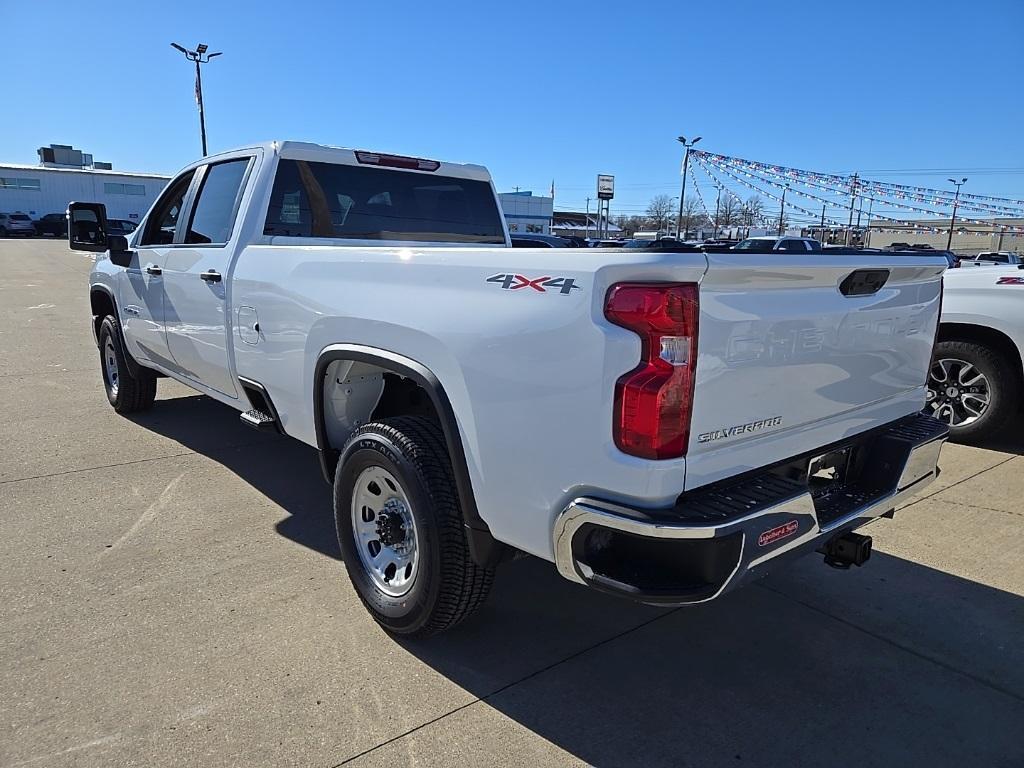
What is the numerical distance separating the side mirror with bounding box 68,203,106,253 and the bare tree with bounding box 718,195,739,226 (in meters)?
76.5

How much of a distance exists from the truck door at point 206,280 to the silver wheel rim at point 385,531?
1.45 m

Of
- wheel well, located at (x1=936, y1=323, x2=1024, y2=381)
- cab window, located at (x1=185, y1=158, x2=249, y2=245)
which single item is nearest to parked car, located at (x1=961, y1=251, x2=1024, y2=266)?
wheel well, located at (x1=936, y1=323, x2=1024, y2=381)

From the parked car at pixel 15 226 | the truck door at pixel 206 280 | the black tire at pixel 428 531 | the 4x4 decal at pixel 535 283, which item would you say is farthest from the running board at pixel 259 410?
the parked car at pixel 15 226

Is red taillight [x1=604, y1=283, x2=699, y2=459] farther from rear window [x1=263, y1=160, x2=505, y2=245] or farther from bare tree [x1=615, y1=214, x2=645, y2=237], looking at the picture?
bare tree [x1=615, y1=214, x2=645, y2=237]

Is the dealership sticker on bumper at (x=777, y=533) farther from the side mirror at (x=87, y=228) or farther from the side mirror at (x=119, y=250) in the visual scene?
the side mirror at (x=87, y=228)

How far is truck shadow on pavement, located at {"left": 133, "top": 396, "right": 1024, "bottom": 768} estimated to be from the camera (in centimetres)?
239

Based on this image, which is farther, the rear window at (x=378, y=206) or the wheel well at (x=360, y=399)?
the rear window at (x=378, y=206)

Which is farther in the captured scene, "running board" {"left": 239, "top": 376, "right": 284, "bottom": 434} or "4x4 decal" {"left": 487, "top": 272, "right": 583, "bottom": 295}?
"running board" {"left": 239, "top": 376, "right": 284, "bottom": 434}

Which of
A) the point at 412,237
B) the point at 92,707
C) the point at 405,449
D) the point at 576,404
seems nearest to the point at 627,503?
the point at 576,404

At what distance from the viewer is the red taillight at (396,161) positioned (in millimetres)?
4469

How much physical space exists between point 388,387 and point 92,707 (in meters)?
1.67

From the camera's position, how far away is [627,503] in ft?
6.79

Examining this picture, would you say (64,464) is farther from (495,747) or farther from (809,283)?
(809,283)

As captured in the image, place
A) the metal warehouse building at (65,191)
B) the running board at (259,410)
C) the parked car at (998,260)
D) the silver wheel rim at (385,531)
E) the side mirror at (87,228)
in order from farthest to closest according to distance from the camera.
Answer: the metal warehouse building at (65,191) → the parked car at (998,260) → the side mirror at (87,228) → the running board at (259,410) → the silver wheel rim at (385,531)
